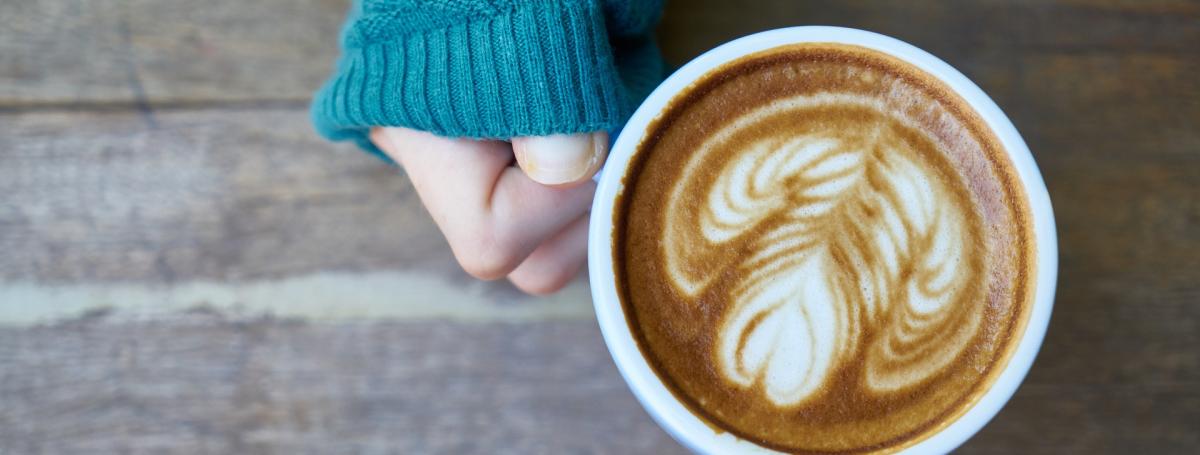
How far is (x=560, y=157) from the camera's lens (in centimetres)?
61

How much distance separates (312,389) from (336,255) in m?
0.16

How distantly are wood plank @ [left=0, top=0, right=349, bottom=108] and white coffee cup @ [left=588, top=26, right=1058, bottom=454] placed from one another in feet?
1.78

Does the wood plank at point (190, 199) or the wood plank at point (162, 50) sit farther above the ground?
the wood plank at point (162, 50)

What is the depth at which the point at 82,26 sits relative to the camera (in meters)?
0.94

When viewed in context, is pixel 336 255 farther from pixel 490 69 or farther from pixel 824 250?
pixel 824 250

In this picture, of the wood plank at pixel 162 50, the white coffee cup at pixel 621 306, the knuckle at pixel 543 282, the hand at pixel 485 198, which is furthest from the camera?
the wood plank at pixel 162 50

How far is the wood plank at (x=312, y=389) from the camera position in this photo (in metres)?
0.89

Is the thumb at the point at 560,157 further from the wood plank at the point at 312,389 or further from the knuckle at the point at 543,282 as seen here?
the wood plank at the point at 312,389

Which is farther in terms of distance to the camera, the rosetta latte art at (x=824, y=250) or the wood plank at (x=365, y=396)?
the wood plank at (x=365, y=396)

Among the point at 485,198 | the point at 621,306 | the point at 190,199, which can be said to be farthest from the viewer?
the point at 190,199

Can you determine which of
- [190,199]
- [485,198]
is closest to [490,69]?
[485,198]

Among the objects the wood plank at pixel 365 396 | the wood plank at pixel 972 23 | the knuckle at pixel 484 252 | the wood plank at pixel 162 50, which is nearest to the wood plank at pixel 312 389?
the wood plank at pixel 365 396

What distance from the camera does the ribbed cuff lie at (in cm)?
61

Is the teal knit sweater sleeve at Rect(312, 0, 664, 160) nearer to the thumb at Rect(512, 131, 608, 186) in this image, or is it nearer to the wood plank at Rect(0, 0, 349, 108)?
the thumb at Rect(512, 131, 608, 186)
